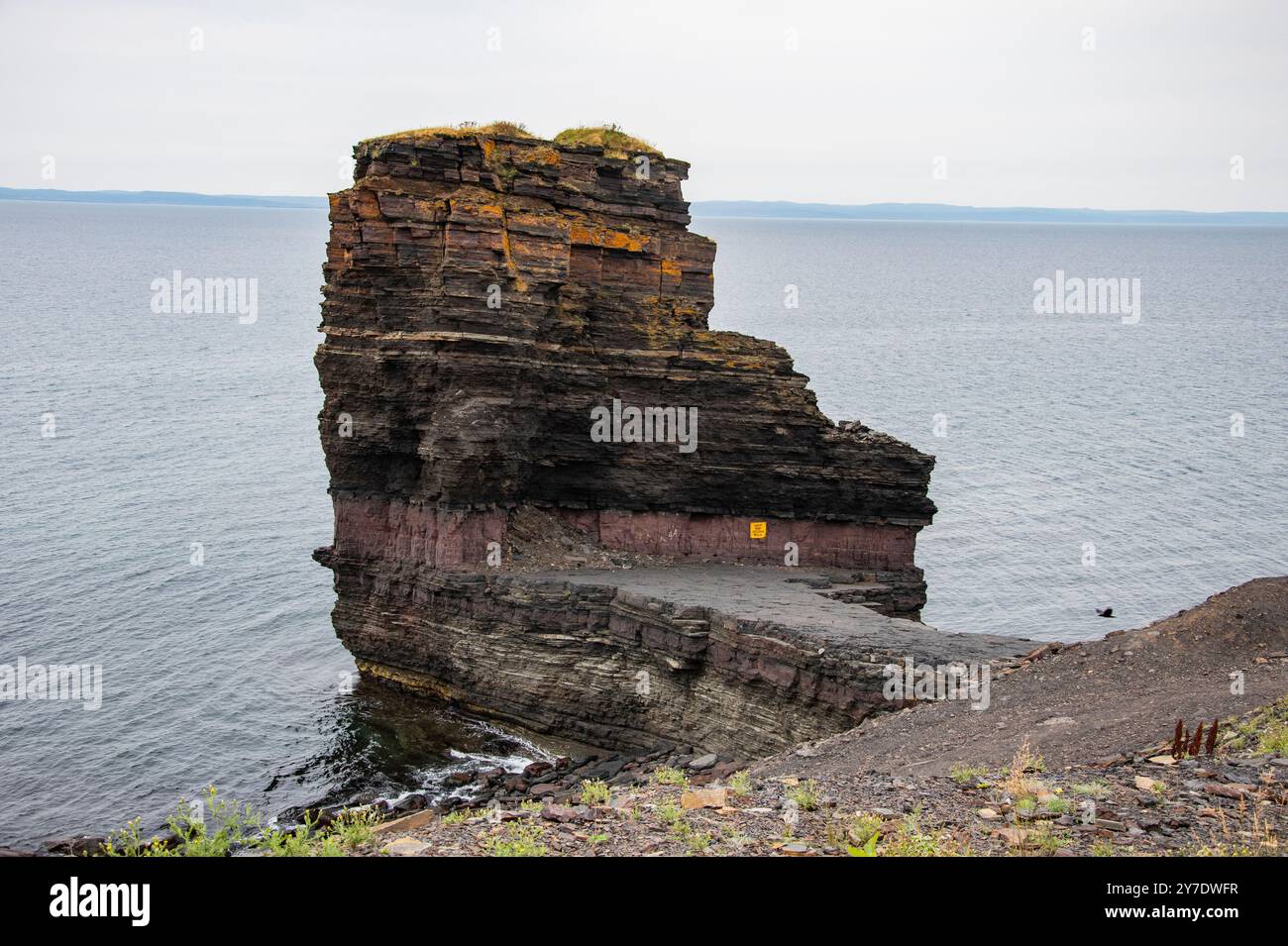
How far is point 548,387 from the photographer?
44156mm

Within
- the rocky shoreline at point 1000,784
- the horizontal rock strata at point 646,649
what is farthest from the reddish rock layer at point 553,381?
the rocky shoreline at point 1000,784

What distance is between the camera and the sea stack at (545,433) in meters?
41.5

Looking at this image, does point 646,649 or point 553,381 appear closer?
point 646,649

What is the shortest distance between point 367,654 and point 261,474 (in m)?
32.8

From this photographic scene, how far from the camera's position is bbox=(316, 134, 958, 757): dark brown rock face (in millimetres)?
41844

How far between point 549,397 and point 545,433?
1259 mm

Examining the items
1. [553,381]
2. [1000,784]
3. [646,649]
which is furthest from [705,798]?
[553,381]

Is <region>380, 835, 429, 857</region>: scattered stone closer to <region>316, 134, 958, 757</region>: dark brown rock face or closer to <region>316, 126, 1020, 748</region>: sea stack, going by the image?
<region>316, 126, 1020, 748</region>: sea stack

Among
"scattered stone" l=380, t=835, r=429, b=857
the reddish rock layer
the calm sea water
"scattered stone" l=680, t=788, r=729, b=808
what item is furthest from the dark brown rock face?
"scattered stone" l=380, t=835, r=429, b=857

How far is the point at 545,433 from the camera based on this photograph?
146ft

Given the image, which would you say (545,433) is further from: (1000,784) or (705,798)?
(1000,784)

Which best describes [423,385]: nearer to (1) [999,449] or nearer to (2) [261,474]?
(2) [261,474]

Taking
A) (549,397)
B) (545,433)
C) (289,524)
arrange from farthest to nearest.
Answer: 1. (289,524)
2. (545,433)
3. (549,397)
